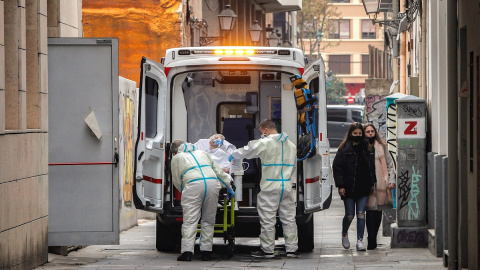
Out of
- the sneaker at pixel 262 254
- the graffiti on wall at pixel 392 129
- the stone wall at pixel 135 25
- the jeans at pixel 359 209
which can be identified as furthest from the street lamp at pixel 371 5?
the sneaker at pixel 262 254

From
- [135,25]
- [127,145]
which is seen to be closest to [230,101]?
[127,145]

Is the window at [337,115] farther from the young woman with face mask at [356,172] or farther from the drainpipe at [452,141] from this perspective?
the drainpipe at [452,141]

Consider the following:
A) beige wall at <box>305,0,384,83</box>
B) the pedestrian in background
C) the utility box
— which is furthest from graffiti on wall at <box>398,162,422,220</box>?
beige wall at <box>305,0,384,83</box>

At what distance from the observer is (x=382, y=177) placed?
561 inches

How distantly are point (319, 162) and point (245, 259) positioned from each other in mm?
1465

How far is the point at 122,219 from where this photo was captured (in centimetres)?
1694

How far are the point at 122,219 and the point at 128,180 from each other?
0.85 m

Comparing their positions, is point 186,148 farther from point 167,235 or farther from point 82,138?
point 167,235

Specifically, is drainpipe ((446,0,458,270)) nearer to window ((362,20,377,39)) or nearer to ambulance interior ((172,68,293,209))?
ambulance interior ((172,68,293,209))

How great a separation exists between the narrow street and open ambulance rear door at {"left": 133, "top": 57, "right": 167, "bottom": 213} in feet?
2.40

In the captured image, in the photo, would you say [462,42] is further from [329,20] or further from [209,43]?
[329,20]

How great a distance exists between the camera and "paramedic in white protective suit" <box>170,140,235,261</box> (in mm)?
12898

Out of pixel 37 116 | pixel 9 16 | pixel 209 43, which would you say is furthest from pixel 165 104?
pixel 209 43

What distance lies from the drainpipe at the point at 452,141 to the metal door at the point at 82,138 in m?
3.94
